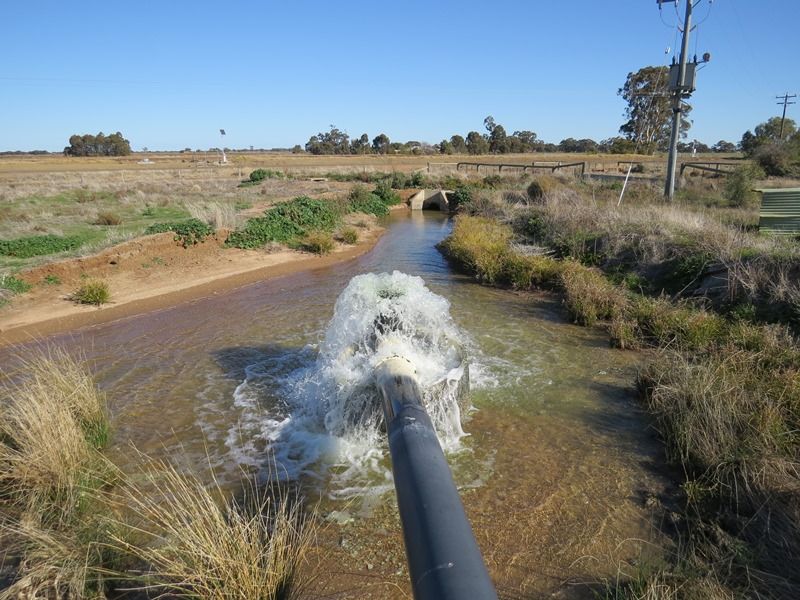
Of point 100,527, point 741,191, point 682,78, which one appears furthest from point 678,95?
point 100,527

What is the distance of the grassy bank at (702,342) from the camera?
367cm

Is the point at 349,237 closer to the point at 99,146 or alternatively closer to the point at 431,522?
the point at 431,522

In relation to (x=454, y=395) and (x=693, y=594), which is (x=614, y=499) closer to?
(x=693, y=594)

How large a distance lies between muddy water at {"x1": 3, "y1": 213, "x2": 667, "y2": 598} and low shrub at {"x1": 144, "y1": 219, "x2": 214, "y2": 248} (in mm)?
4031

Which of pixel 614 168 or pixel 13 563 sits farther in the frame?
pixel 614 168

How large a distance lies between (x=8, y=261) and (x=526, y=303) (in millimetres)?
13506

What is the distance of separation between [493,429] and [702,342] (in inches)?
150

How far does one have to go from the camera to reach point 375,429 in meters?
5.89

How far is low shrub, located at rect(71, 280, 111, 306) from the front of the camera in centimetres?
1114

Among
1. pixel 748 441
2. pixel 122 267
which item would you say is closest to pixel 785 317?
pixel 748 441

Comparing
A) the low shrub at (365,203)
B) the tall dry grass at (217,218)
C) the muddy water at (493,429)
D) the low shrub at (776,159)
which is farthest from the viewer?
the low shrub at (776,159)

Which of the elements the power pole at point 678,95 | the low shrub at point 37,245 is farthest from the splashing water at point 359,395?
the power pole at point 678,95

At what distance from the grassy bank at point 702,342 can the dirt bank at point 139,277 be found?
649cm

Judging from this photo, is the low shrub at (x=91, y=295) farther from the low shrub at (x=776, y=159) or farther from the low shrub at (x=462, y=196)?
the low shrub at (x=776, y=159)
